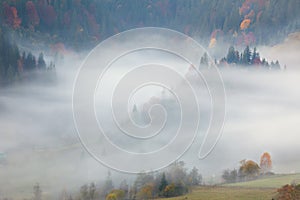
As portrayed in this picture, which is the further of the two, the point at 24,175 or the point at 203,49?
the point at 203,49

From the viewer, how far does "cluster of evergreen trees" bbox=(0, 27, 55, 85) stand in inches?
1887

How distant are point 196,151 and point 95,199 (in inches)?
322

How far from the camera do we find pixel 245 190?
2745cm

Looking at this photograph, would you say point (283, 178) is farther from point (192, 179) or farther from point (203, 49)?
point (203, 49)

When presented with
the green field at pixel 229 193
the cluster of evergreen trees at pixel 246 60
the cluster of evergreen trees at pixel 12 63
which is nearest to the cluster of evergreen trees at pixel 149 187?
the green field at pixel 229 193

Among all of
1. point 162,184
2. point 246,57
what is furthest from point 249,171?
point 246,57

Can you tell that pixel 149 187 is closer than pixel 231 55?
Yes

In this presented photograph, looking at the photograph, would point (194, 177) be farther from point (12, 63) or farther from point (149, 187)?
point (12, 63)

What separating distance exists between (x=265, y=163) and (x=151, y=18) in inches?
1035

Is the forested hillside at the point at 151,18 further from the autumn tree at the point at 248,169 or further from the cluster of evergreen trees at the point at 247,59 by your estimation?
the autumn tree at the point at 248,169

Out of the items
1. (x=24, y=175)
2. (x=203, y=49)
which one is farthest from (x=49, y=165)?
(x=203, y=49)

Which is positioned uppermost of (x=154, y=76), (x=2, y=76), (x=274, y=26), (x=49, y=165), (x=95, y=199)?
(x=274, y=26)

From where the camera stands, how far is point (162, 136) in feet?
113

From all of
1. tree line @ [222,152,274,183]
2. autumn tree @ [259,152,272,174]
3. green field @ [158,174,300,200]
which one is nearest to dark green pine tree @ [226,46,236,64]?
autumn tree @ [259,152,272,174]
